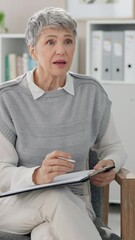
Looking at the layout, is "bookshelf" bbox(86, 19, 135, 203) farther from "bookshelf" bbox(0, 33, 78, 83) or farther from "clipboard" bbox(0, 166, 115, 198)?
"clipboard" bbox(0, 166, 115, 198)

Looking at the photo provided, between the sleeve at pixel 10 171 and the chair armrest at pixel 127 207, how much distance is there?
36cm

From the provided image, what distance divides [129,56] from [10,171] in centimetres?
198

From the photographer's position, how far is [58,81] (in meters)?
2.41

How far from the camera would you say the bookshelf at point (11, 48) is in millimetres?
4281

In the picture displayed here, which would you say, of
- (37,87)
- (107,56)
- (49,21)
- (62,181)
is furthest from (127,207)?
(107,56)

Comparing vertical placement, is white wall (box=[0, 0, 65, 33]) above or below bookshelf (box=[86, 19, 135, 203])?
above

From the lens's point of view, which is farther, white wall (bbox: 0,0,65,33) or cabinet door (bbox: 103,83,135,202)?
white wall (bbox: 0,0,65,33)

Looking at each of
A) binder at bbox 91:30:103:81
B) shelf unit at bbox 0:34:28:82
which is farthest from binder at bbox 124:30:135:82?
shelf unit at bbox 0:34:28:82

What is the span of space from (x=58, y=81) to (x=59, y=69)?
0.30 ft

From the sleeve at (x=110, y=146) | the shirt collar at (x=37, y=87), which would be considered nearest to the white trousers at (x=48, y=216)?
the sleeve at (x=110, y=146)

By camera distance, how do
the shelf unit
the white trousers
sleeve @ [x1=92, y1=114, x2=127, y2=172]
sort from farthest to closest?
1. the shelf unit
2. sleeve @ [x1=92, y1=114, x2=127, y2=172]
3. the white trousers

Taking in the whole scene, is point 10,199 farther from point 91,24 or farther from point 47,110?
point 91,24

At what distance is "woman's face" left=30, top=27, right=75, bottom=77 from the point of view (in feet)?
7.52

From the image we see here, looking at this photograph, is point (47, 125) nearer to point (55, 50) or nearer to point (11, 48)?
point (55, 50)
